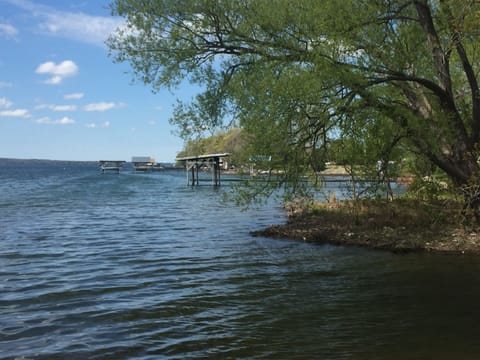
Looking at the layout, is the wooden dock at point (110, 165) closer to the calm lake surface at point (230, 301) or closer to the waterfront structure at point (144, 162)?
the waterfront structure at point (144, 162)

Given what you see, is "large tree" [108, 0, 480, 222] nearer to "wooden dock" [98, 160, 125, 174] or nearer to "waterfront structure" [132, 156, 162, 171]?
"wooden dock" [98, 160, 125, 174]

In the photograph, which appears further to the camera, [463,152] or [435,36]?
[463,152]

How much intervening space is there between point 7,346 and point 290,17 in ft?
38.3

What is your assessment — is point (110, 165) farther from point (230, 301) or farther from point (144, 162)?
point (230, 301)

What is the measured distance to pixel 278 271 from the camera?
13.2m

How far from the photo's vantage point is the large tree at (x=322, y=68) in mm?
13188

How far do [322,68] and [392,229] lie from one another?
8.16 metres

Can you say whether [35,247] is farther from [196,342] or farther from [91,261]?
[196,342]

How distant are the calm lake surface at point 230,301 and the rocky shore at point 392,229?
0.98 metres

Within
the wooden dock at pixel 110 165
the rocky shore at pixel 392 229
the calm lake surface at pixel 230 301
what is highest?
the wooden dock at pixel 110 165

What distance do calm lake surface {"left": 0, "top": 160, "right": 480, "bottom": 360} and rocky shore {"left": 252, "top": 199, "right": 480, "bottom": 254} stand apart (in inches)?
38.5

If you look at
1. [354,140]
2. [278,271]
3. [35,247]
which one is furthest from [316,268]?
[35,247]

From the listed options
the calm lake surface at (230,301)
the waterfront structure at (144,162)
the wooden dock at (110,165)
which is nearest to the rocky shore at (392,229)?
the calm lake surface at (230,301)

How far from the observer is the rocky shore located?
51.1ft
